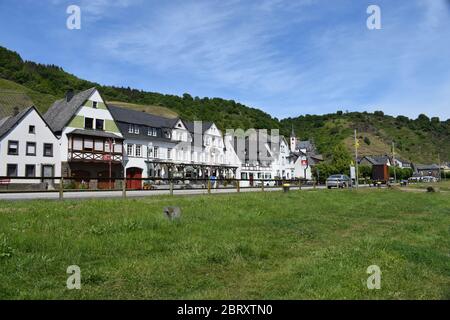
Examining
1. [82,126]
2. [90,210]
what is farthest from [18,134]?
[90,210]

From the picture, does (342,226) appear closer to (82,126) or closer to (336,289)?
(336,289)

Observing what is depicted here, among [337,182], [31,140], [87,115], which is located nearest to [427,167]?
[337,182]

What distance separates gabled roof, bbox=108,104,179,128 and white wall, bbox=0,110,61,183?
10.4m

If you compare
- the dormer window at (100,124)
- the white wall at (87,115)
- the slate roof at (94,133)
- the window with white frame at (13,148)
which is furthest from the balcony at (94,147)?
the window with white frame at (13,148)

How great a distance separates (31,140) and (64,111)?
707 cm

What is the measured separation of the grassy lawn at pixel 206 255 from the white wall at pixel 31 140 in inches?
1344

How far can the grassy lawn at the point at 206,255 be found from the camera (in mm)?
7223

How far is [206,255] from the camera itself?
9547 millimetres

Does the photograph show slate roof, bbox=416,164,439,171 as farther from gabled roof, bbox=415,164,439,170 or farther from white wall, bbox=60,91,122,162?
white wall, bbox=60,91,122,162

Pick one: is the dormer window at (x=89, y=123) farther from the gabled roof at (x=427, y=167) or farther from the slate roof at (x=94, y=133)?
the gabled roof at (x=427, y=167)

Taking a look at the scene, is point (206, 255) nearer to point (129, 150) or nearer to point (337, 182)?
point (337, 182)

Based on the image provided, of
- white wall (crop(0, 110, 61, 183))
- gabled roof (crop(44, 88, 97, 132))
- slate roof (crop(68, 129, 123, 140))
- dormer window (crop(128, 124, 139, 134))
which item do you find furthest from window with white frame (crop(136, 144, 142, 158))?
white wall (crop(0, 110, 61, 183))

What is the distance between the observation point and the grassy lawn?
722 cm
